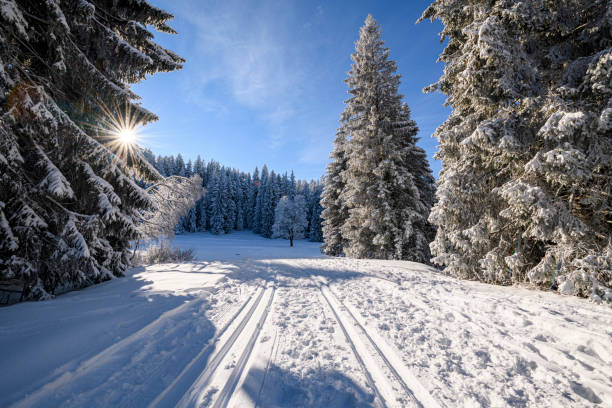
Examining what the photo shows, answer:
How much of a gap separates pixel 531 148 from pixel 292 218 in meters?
37.8

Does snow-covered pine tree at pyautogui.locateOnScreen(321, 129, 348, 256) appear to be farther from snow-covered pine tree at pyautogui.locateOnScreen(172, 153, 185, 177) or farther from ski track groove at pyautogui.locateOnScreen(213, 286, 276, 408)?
snow-covered pine tree at pyautogui.locateOnScreen(172, 153, 185, 177)

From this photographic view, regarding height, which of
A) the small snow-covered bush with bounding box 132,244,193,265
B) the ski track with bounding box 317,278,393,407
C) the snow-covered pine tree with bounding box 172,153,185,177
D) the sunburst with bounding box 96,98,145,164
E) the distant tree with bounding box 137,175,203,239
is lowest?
the small snow-covered bush with bounding box 132,244,193,265

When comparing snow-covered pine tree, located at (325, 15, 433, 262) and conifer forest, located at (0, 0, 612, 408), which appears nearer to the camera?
conifer forest, located at (0, 0, 612, 408)

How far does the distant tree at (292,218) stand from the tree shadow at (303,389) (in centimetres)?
3942

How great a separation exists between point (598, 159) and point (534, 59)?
3320mm

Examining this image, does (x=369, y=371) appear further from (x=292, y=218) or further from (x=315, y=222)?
(x=315, y=222)

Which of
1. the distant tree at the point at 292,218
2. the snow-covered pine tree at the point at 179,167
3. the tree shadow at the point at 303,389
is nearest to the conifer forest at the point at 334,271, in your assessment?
the tree shadow at the point at 303,389

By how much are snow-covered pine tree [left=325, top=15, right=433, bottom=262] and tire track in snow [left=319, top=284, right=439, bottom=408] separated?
29.9 feet

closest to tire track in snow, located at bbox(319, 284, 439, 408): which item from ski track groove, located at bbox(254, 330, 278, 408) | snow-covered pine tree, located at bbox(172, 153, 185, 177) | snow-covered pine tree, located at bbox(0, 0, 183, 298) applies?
ski track groove, located at bbox(254, 330, 278, 408)

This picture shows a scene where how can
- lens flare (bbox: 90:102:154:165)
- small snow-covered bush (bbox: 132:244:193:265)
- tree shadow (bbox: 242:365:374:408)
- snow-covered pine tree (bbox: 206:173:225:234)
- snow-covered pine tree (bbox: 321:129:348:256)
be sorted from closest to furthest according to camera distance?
tree shadow (bbox: 242:365:374:408)
lens flare (bbox: 90:102:154:165)
small snow-covered bush (bbox: 132:244:193:265)
snow-covered pine tree (bbox: 321:129:348:256)
snow-covered pine tree (bbox: 206:173:225:234)

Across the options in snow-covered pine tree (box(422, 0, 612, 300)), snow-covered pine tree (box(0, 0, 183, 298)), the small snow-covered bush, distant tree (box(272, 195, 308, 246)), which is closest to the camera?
snow-covered pine tree (box(0, 0, 183, 298))

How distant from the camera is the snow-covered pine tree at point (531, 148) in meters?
4.56

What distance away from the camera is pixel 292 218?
42.4m

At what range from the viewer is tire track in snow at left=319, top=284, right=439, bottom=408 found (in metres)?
2.10
